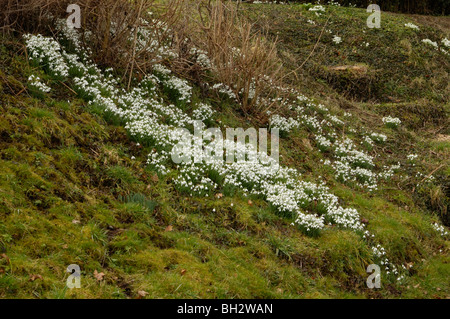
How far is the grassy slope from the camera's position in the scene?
149 inches

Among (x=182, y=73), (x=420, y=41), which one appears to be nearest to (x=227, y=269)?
(x=182, y=73)

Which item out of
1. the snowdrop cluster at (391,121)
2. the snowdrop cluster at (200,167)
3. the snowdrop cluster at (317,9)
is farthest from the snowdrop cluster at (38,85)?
the snowdrop cluster at (317,9)

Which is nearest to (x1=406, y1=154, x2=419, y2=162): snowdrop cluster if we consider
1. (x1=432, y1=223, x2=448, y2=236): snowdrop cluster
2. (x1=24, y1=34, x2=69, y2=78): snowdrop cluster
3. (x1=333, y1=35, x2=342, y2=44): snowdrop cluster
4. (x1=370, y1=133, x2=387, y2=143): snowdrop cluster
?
(x1=370, y1=133, x2=387, y2=143): snowdrop cluster

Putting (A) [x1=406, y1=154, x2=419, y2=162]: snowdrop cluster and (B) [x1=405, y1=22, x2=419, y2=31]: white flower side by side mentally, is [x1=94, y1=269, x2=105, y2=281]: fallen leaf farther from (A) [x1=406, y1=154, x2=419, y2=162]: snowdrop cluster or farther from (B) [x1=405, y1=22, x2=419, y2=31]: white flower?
(B) [x1=405, y1=22, x2=419, y2=31]: white flower

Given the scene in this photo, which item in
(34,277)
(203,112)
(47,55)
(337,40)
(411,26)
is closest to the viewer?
(34,277)

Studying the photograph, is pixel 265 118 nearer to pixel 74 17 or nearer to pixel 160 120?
pixel 160 120

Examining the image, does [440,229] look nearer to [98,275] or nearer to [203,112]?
[203,112]

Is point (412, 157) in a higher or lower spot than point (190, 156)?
lower

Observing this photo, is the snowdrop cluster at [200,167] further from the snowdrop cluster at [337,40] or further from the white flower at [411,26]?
the white flower at [411,26]

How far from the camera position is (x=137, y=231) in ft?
14.8

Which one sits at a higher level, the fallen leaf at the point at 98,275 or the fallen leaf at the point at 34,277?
the fallen leaf at the point at 34,277

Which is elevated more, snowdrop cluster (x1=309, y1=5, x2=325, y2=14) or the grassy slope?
snowdrop cluster (x1=309, y1=5, x2=325, y2=14)

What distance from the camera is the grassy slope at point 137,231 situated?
3773 mm

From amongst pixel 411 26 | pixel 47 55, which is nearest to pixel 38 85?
pixel 47 55
